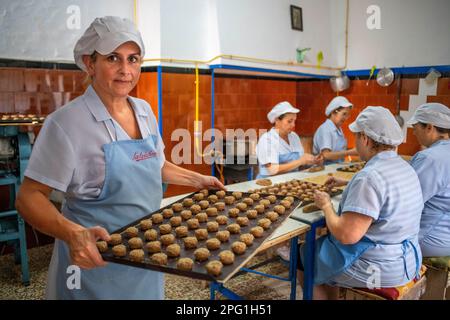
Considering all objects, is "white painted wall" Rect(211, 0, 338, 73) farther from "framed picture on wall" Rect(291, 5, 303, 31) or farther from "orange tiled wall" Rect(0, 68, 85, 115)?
"orange tiled wall" Rect(0, 68, 85, 115)

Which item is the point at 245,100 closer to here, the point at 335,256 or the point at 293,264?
the point at 293,264

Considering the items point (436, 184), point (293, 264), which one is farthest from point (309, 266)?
point (436, 184)

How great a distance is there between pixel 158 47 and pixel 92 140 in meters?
2.68

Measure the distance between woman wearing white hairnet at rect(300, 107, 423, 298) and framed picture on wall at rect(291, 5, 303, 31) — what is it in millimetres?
3367

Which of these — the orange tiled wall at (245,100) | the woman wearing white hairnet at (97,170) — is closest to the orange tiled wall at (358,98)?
the orange tiled wall at (245,100)

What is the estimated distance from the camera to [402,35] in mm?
5133

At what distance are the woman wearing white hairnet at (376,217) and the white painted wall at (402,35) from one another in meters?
3.51

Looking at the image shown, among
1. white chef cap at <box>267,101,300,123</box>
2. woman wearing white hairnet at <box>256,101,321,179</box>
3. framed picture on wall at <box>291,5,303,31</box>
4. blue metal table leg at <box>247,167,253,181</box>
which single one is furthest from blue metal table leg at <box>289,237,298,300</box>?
framed picture on wall at <box>291,5,303,31</box>

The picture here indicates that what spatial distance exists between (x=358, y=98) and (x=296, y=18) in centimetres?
162

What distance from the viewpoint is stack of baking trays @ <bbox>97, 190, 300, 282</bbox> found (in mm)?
1367

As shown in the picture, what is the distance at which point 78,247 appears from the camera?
1208 millimetres

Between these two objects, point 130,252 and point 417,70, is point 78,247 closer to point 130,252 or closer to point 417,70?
point 130,252

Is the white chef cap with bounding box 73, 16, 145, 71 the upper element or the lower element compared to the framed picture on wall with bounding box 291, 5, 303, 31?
lower
